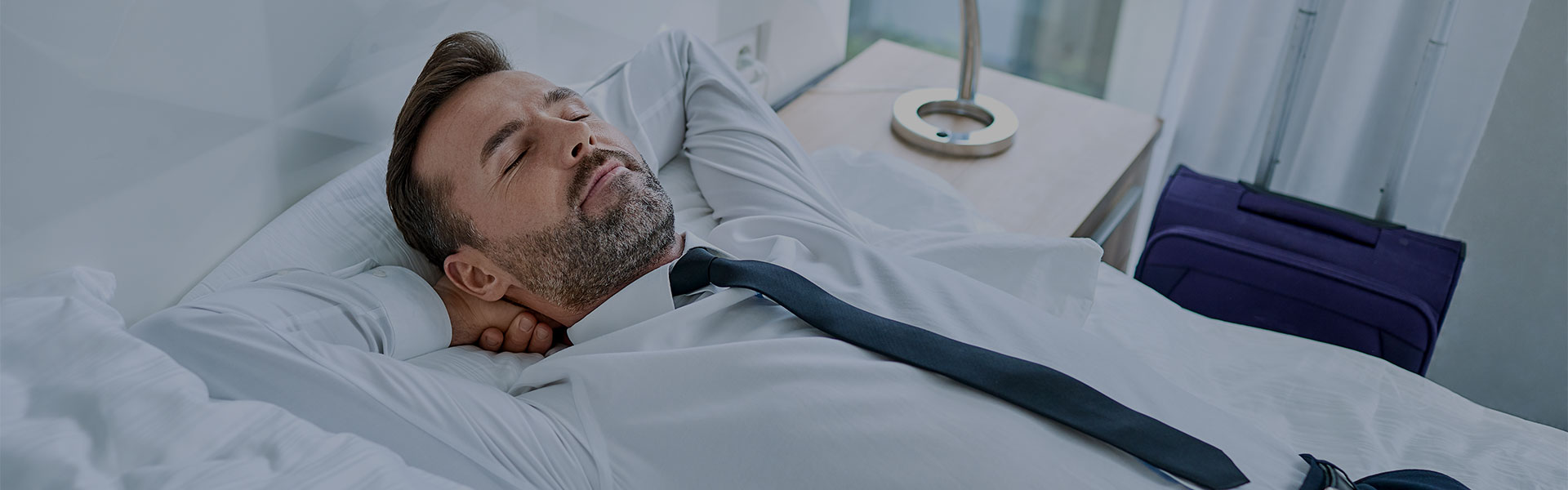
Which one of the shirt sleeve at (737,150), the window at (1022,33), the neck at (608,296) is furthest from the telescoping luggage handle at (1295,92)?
the neck at (608,296)

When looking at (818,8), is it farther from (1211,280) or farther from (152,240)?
(152,240)

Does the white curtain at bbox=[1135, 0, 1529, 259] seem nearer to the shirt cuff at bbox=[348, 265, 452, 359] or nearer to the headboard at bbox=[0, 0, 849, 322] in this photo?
the headboard at bbox=[0, 0, 849, 322]

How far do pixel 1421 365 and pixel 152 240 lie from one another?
178 cm

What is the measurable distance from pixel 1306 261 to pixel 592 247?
4.03 feet

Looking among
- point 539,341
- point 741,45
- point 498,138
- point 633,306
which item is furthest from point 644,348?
point 741,45

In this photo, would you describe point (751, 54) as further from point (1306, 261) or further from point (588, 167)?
point (1306, 261)

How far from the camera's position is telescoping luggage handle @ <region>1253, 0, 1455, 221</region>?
172cm

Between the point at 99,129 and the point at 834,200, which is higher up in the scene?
the point at 99,129

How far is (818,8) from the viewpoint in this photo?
2.09 m

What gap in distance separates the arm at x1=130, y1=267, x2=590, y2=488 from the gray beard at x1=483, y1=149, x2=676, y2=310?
0.51 feet

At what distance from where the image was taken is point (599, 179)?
1112 mm

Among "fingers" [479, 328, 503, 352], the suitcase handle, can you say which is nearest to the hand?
"fingers" [479, 328, 503, 352]

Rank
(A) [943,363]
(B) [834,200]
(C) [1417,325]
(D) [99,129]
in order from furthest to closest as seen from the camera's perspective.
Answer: (C) [1417,325]
(B) [834,200]
(A) [943,363]
(D) [99,129]

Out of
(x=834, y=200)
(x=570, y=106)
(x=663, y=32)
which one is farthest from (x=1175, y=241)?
(x=570, y=106)
